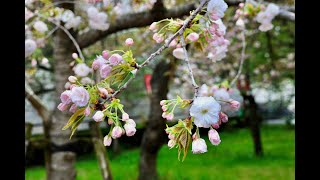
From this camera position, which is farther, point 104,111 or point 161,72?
point 161,72

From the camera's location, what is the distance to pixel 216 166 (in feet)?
18.4

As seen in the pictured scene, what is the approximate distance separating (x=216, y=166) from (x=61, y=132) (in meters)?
3.03

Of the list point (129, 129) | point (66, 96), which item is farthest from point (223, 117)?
point (66, 96)

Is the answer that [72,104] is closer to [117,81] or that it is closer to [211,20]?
[117,81]

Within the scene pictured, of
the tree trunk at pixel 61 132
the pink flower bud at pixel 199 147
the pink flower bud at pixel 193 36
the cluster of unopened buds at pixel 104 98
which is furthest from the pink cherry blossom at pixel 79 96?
the tree trunk at pixel 61 132

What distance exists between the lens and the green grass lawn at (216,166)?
4.98 meters

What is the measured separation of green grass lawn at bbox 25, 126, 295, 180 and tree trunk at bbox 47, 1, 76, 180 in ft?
5.89

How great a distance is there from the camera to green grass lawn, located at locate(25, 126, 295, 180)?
4.98 m

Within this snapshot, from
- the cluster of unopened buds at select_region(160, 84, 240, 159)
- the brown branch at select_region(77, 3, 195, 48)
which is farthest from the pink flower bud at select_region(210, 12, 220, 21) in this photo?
the brown branch at select_region(77, 3, 195, 48)

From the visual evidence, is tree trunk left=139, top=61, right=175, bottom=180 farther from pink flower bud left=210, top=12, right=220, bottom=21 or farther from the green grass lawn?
pink flower bud left=210, top=12, right=220, bottom=21

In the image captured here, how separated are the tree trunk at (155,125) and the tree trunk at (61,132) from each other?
1362 millimetres

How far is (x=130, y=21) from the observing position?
2.81 m
